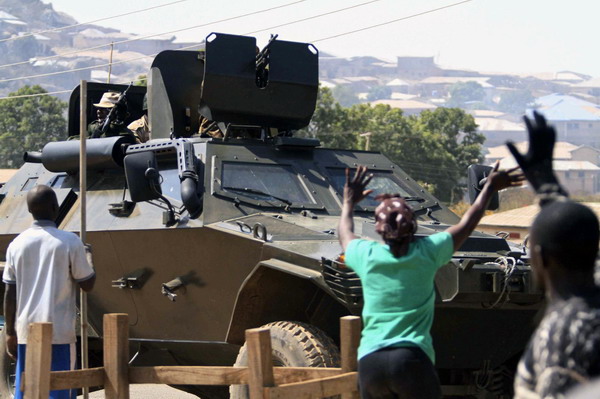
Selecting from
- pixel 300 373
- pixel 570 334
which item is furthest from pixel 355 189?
pixel 570 334

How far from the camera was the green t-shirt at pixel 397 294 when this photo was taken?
15.9 ft

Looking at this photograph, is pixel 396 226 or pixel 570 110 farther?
pixel 570 110

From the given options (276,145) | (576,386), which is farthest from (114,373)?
(576,386)

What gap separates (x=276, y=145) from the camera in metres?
8.90

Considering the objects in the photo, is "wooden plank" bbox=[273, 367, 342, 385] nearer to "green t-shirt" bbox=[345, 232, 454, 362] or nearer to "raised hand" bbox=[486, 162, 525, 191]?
"green t-shirt" bbox=[345, 232, 454, 362]

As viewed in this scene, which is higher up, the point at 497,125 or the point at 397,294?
the point at 397,294

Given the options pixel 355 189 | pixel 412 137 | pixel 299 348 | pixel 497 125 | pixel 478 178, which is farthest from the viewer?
pixel 497 125

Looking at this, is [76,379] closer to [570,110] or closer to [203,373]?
[203,373]

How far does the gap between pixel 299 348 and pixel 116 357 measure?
1.19 meters

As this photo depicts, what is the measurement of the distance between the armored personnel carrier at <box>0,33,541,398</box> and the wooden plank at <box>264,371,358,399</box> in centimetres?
85

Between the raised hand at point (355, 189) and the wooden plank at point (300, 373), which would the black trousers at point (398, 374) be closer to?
the raised hand at point (355, 189)

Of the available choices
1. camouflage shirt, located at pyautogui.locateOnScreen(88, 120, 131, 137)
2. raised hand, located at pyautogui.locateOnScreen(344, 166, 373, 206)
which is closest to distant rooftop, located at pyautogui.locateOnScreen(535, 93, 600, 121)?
camouflage shirt, located at pyautogui.locateOnScreen(88, 120, 131, 137)

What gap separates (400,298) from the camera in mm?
4855

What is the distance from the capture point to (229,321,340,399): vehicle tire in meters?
6.90
